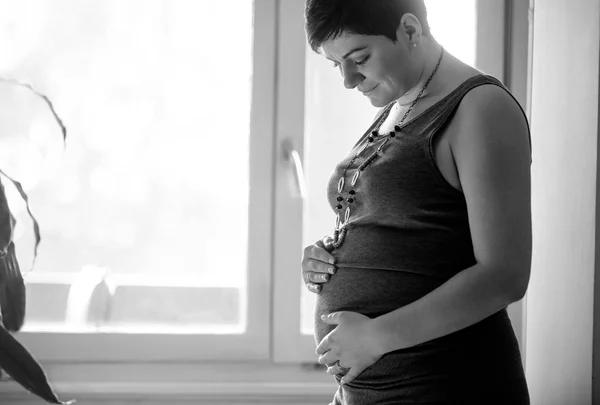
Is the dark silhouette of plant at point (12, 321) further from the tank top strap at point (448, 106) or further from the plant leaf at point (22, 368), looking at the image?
the tank top strap at point (448, 106)

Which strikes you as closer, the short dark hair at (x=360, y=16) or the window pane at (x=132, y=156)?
the short dark hair at (x=360, y=16)

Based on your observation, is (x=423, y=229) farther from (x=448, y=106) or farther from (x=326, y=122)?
(x=326, y=122)

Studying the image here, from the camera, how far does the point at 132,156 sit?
5.30 ft

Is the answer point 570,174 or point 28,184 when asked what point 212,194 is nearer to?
point 28,184

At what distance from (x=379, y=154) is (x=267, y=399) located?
81 cm

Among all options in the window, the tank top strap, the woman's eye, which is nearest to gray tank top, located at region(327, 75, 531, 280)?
the tank top strap

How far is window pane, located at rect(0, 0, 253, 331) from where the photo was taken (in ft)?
5.21

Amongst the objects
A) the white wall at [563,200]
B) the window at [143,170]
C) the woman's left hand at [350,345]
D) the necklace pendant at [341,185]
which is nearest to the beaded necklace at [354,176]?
the necklace pendant at [341,185]

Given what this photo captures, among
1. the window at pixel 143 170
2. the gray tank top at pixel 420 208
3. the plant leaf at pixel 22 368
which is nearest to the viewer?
the plant leaf at pixel 22 368

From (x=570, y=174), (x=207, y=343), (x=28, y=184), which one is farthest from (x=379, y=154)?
(x=28, y=184)

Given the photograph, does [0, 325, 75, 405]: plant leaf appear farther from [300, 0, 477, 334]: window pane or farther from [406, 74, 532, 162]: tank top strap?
[300, 0, 477, 334]: window pane

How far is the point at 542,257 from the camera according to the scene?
A: 132cm

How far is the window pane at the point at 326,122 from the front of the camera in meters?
1.65

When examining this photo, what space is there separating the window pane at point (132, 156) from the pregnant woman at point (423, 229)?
2.22ft
